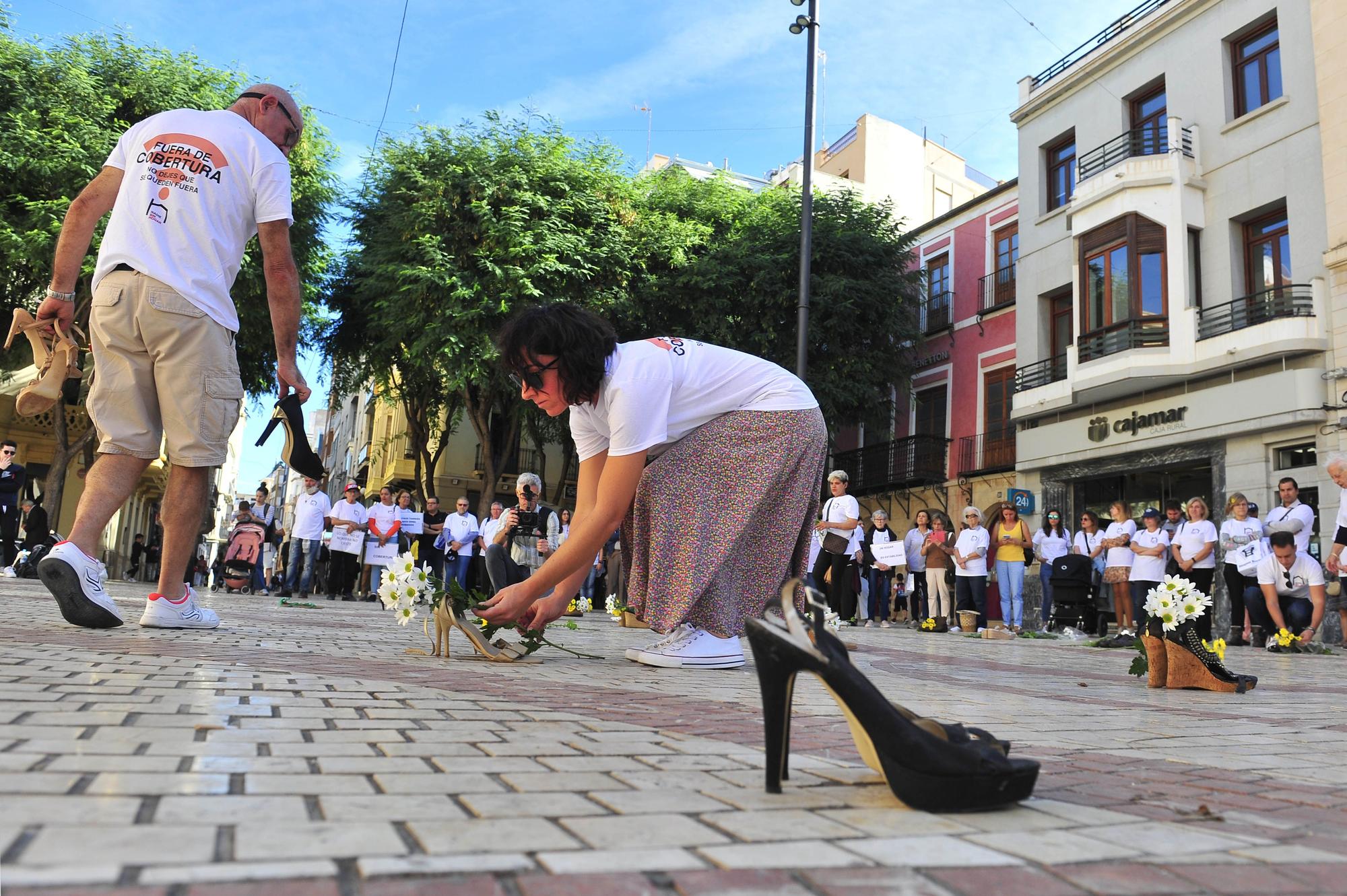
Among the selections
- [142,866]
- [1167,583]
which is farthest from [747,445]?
[142,866]

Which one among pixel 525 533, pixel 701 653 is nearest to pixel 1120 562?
pixel 525 533

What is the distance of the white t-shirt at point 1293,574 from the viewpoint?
37.0 ft

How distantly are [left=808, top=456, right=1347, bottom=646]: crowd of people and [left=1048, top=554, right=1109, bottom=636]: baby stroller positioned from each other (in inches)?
6.1

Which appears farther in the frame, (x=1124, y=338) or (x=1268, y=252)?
(x=1124, y=338)

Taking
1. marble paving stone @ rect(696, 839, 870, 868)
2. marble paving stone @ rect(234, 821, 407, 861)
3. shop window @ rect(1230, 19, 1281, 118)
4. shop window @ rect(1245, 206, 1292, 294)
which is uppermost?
shop window @ rect(1230, 19, 1281, 118)

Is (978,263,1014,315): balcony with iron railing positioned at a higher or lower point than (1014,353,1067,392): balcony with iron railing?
higher

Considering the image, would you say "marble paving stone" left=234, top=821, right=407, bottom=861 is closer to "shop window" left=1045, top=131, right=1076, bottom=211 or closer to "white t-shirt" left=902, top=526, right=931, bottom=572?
"white t-shirt" left=902, top=526, right=931, bottom=572

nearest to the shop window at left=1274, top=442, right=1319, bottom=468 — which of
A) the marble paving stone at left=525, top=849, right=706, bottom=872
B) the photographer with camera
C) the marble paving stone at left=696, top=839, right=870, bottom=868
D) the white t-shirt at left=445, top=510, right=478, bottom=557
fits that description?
the photographer with camera

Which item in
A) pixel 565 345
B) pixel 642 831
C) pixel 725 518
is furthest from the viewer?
pixel 725 518

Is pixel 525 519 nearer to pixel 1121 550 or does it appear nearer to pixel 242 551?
pixel 242 551

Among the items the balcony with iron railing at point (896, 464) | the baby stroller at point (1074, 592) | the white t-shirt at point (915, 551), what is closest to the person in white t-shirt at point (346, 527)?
the white t-shirt at point (915, 551)

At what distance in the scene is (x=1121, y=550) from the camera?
531 inches

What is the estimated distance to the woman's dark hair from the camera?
12.5 feet

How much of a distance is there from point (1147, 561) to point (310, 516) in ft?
39.9
